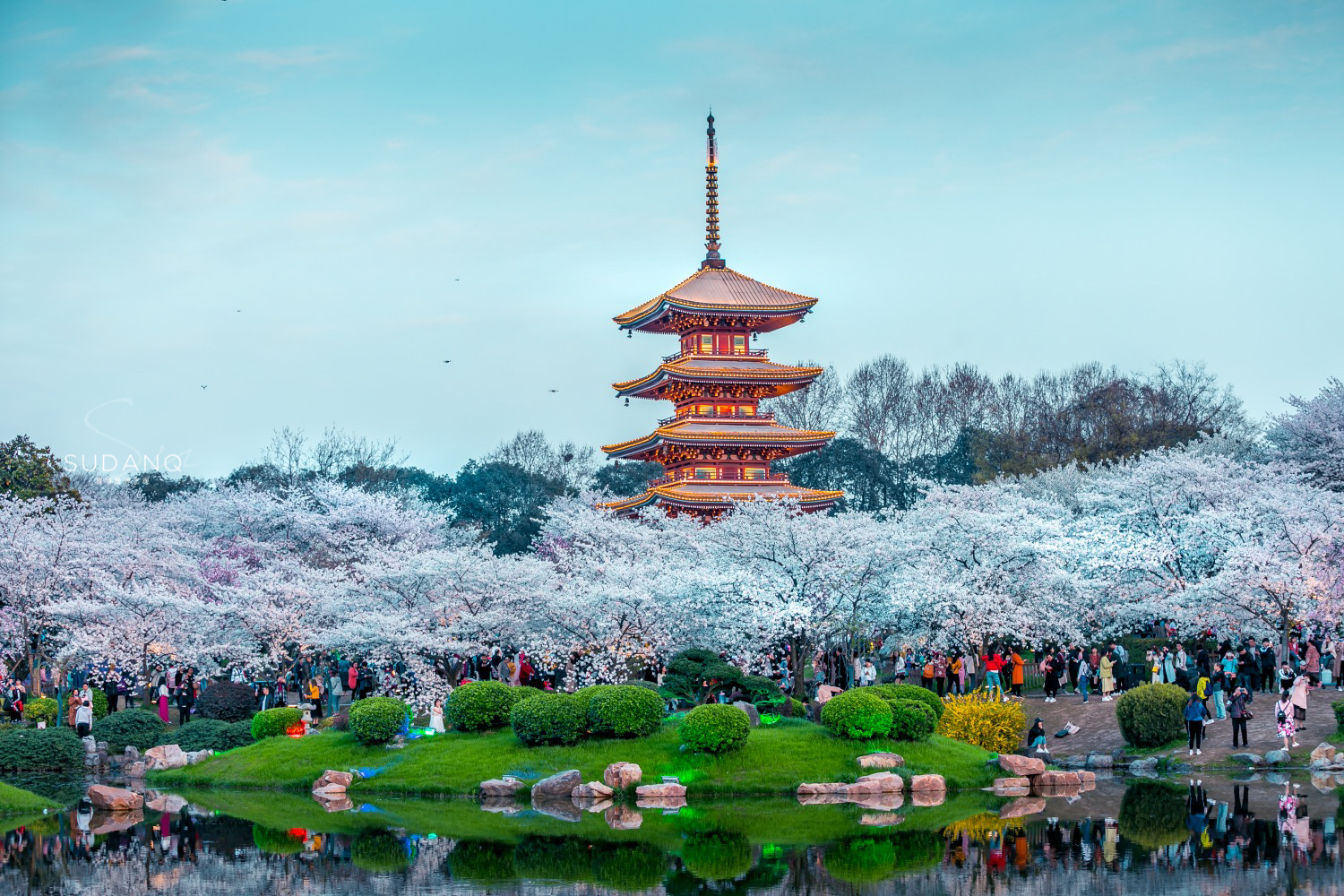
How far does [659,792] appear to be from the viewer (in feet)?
99.8

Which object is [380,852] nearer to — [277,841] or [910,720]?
[277,841]

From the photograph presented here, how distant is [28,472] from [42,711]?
21.9 m

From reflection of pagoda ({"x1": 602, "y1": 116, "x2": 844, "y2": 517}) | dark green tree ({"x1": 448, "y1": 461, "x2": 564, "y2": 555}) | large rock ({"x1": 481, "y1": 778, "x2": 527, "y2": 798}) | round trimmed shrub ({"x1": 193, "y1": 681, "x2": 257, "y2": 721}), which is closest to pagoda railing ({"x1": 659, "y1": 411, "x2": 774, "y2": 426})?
reflection of pagoda ({"x1": 602, "y1": 116, "x2": 844, "y2": 517})

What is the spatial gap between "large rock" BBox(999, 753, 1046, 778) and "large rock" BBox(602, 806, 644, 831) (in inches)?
337

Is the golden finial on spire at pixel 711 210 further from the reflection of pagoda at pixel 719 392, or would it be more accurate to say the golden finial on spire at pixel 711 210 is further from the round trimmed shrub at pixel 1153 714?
the round trimmed shrub at pixel 1153 714

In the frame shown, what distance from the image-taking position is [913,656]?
159 feet

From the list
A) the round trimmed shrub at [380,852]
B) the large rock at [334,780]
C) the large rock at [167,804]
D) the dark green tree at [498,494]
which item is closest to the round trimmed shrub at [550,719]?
the large rock at [334,780]

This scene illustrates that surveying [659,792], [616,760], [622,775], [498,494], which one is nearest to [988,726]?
[659,792]

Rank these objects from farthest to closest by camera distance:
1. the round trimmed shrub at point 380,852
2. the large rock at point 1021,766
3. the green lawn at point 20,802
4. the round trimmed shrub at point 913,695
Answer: the round trimmed shrub at point 913,695
the large rock at point 1021,766
the green lawn at point 20,802
the round trimmed shrub at point 380,852

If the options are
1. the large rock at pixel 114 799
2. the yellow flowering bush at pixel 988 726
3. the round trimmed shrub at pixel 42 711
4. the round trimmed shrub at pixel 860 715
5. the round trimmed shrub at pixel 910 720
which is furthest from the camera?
→ the round trimmed shrub at pixel 42 711

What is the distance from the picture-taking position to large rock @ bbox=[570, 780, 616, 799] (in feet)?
101

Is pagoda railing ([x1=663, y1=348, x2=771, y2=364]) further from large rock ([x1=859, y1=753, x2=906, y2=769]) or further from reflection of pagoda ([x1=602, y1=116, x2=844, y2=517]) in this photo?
large rock ([x1=859, y1=753, x2=906, y2=769])

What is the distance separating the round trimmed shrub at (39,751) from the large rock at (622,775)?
1634cm

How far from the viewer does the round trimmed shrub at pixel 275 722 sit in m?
37.6
